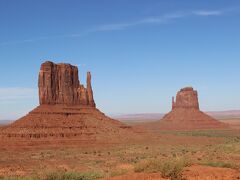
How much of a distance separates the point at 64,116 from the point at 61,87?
6.81 metres

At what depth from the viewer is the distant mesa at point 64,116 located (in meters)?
67.1

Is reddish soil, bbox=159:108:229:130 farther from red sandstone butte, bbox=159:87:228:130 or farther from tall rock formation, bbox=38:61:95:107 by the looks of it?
tall rock formation, bbox=38:61:95:107

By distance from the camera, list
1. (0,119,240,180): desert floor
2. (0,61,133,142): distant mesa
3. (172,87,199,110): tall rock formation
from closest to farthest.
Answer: (0,119,240,180): desert floor
(0,61,133,142): distant mesa
(172,87,199,110): tall rock formation

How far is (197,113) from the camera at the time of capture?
133 meters

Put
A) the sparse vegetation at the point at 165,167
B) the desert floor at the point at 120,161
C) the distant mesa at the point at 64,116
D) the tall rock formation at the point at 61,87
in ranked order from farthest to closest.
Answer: the tall rock formation at the point at 61,87 → the distant mesa at the point at 64,116 → the desert floor at the point at 120,161 → the sparse vegetation at the point at 165,167

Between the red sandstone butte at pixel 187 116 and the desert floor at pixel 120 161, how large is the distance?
1822 inches

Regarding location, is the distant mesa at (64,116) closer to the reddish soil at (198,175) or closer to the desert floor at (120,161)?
the desert floor at (120,161)

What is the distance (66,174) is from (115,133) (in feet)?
178

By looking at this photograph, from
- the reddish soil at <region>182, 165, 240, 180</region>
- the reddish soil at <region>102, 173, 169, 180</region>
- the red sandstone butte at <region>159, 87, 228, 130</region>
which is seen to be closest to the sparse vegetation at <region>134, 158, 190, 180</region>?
the reddish soil at <region>102, 173, 169, 180</region>

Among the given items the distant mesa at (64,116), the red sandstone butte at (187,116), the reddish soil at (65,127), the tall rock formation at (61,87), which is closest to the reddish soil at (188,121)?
the red sandstone butte at (187,116)

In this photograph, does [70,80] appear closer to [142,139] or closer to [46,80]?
[46,80]

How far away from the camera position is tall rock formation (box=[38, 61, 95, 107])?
7588 cm

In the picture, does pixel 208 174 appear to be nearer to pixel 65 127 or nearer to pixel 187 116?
pixel 65 127

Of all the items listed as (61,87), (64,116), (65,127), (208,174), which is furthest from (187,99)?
(208,174)
